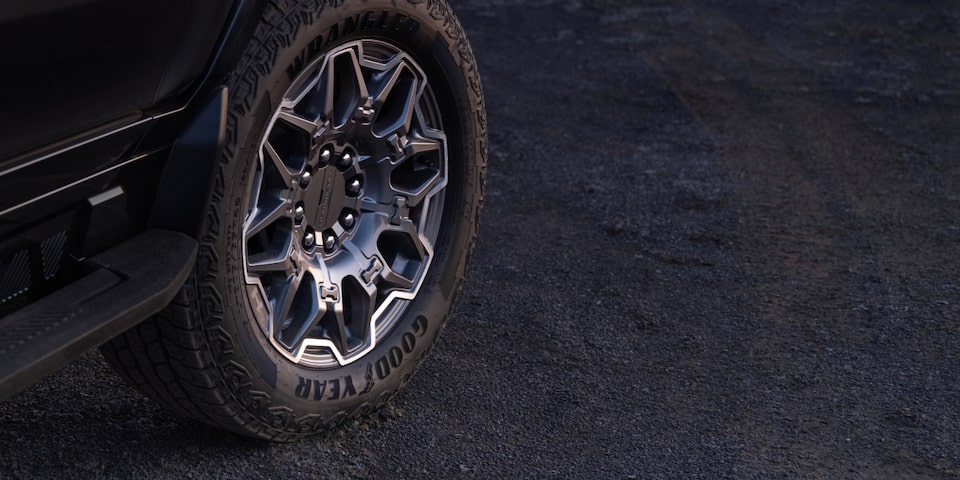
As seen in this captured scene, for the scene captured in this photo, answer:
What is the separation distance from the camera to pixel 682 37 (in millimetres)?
7633

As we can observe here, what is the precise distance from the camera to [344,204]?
2.96 meters

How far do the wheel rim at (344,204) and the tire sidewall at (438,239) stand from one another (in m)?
0.04

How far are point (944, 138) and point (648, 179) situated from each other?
5.70 ft

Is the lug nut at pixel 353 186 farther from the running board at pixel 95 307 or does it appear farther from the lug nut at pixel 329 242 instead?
the running board at pixel 95 307

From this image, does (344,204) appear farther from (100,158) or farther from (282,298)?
(100,158)

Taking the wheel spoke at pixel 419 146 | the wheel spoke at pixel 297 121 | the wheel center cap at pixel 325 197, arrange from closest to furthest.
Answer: the wheel spoke at pixel 297 121, the wheel center cap at pixel 325 197, the wheel spoke at pixel 419 146

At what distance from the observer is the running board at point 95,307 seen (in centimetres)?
206

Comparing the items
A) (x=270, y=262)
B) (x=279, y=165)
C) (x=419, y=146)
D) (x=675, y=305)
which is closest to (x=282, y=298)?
(x=270, y=262)

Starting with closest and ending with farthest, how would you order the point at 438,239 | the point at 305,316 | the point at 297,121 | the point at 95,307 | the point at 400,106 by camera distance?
the point at 95,307, the point at 297,121, the point at 305,316, the point at 400,106, the point at 438,239

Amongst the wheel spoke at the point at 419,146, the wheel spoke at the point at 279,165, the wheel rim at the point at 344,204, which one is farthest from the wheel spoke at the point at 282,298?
the wheel spoke at the point at 419,146

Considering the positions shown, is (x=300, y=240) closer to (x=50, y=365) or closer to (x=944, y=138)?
(x=50, y=365)

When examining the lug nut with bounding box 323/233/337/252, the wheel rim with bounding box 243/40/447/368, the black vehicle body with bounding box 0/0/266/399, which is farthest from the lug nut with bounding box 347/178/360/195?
A: the black vehicle body with bounding box 0/0/266/399

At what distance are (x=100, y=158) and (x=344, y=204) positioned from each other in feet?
2.63

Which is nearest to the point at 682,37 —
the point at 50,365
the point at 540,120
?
the point at 540,120
